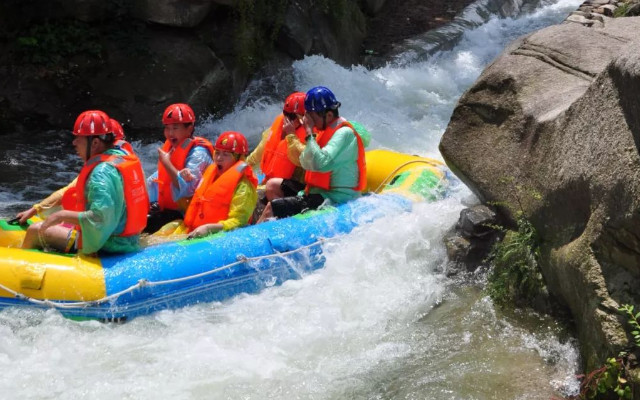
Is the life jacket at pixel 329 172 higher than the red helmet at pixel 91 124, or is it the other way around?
the red helmet at pixel 91 124

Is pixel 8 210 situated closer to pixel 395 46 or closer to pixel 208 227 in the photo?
pixel 208 227

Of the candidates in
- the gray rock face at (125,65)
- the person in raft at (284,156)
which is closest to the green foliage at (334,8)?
the gray rock face at (125,65)

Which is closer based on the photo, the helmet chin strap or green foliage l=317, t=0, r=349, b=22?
the helmet chin strap

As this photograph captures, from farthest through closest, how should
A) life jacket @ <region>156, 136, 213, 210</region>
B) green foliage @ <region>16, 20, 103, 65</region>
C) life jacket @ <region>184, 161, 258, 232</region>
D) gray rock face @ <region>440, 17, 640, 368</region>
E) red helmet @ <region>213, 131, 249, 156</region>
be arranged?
green foliage @ <region>16, 20, 103, 65</region> → life jacket @ <region>156, 136, 213, 210</region> → red helmet @ <region>213, 131, 249, 156</region> → life jacket @ <region>184, 161, 258, 232</region> → gray rock face @ <region>440, 17, 640, 368</region>

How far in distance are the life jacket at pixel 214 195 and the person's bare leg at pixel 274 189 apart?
54 centimetres

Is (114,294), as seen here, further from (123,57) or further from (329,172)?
(123,57)

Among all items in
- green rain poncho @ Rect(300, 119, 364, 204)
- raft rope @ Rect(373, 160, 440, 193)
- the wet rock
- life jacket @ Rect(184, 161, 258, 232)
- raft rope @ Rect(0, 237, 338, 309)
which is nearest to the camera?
raft rope @ Rect(0, 237, 338, 309)

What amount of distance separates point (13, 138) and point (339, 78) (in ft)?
14.6

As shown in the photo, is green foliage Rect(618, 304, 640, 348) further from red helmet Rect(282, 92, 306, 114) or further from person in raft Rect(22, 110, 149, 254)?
red helmet Rect(282, 92, 306, 114)

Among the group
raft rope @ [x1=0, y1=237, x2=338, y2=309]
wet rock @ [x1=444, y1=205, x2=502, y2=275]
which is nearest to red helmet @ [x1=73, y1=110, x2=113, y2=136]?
raft rope @ [x1=0, y1=237, x2=338, y2=309]

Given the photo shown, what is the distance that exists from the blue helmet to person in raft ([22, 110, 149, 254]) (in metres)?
1.42

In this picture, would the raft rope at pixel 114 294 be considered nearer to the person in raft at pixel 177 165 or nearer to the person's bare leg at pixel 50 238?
the person's bare leg at pixel 50 238

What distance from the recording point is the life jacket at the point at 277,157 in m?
6.30

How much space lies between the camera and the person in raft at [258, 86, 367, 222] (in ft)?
18.9
